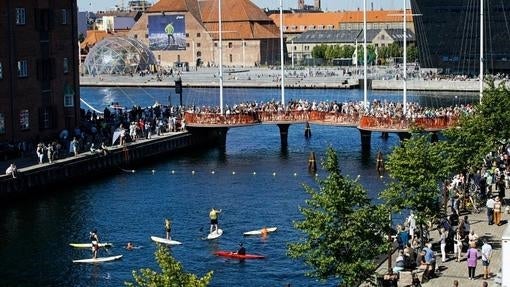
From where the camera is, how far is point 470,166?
172 ft

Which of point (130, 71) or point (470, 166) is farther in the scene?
point (130, 71)

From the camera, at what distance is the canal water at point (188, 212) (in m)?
45.6

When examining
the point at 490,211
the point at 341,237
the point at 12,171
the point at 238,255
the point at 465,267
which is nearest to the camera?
the point at 341,237

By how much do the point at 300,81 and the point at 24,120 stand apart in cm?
10381

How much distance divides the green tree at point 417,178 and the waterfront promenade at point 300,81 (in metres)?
113

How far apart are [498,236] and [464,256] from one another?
3647 millimetres

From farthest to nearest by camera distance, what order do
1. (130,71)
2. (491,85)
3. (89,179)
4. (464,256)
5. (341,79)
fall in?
(130,71) → (341,79) → (89,179) → (491,85) → (464,256)

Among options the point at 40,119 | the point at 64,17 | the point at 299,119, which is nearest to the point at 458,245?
the point at 40,119

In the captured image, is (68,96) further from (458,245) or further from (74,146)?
(458,245)

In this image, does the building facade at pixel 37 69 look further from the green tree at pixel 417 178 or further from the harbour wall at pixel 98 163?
the green tree at pixel 417 178

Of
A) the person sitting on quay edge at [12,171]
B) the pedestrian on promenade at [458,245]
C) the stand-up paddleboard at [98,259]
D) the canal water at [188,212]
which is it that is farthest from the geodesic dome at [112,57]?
the pedestrian on promenade at [458,245]

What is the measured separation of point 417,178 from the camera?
4103 centimetres

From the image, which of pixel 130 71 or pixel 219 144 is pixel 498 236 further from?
pixel 130 71

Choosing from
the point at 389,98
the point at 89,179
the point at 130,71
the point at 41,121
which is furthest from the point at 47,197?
the point at 130,71
